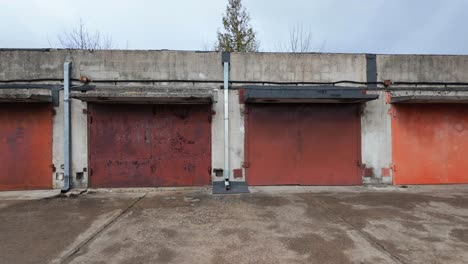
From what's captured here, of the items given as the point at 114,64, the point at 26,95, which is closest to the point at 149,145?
the point at 114,64

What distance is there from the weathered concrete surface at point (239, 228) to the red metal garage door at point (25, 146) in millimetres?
1229

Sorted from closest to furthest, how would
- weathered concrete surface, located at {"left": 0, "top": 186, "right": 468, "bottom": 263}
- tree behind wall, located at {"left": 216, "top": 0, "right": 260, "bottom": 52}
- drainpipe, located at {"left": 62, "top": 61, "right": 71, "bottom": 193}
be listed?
1. weathered concrete surface, located at {"left": 0, "top": 186, "right": 468, "bottom": 263}
2. drainpipe, located at {"left": 62, "top": 61, "right": 71, "bottom": 193}
3. tree behind wall, located at {"left": 216, "top": 0, "right": 260, "bottom": 52}

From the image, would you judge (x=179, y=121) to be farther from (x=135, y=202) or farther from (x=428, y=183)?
(x=428, y=183)

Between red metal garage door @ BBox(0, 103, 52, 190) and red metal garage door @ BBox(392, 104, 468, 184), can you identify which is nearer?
red metal garage door @ BBox(0, 103, 52, 190)

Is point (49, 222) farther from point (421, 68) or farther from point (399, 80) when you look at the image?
point (421, 68)

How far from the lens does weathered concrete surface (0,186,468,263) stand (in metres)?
3.48

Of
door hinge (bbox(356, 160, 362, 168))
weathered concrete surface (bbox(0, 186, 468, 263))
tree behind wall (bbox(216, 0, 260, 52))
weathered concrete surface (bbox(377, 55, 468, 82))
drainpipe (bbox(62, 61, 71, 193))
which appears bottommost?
weathered concrete surface (bbox(0, 186, 468, 263))

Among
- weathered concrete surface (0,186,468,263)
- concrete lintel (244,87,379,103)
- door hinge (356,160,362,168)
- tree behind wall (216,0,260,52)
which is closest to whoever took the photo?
weathered concrete surface (0,186,468,263)

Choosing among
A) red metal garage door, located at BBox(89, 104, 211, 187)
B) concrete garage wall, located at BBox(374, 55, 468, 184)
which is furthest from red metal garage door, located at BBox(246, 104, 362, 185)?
red metal garage door, located at BBox(89, 104, 211, 187)

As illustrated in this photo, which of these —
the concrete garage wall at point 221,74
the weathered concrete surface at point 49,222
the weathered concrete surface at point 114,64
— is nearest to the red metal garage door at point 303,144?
the concrete garage wall at point 221,74

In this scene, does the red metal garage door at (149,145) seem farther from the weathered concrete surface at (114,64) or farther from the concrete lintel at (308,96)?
the concrete lintel at (308,96)

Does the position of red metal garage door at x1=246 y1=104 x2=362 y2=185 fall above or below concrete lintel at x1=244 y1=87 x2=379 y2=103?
below

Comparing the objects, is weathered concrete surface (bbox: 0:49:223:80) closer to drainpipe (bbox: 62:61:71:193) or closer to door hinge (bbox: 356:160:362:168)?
drainpipe (bbox: 62:61:71:193)

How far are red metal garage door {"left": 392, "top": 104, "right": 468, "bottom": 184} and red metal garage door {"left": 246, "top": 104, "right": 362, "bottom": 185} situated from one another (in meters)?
1.06
